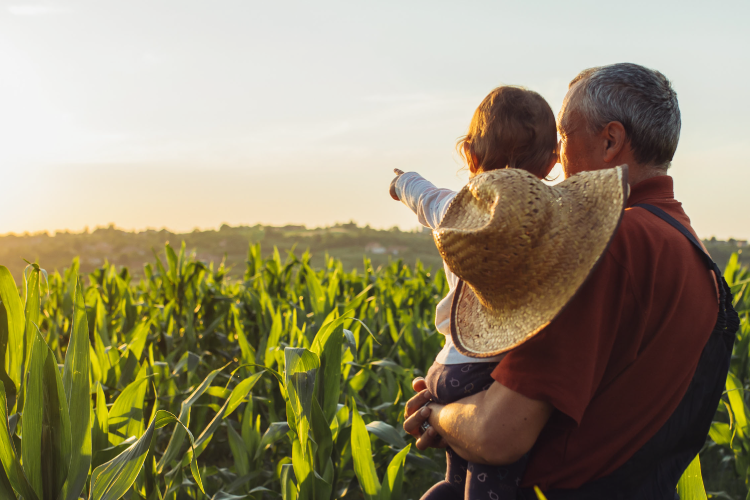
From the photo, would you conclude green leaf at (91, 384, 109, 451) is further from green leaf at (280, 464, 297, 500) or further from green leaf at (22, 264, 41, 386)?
green leaf at (280, 464, 297, 500)

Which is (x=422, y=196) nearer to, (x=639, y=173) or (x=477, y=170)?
(x=477, y=170)

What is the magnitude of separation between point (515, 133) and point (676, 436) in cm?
82

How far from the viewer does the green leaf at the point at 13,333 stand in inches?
58.3

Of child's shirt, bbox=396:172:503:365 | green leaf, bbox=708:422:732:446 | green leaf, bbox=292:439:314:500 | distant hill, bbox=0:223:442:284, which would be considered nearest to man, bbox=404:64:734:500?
child's shirt, bbox=396:172:503:365

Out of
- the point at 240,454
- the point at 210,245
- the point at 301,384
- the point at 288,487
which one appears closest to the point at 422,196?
the point at 301,384

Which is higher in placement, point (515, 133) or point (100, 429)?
point (515, 133)

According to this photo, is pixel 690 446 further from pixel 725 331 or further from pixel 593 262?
pixel 593 262

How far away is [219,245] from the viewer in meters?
28.0

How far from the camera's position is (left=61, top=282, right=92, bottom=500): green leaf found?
127 cm

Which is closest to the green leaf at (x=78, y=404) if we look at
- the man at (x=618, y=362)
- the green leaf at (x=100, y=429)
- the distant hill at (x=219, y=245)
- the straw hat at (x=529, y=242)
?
the green leaf at (x=100, y=429)

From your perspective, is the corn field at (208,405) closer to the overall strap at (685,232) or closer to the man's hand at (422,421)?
the man's hand at (422,421)

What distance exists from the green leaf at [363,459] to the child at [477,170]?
0.35 metres

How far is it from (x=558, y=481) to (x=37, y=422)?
1.16m

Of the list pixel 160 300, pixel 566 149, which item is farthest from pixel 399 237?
pixel 566 149
